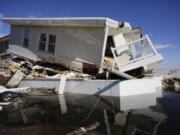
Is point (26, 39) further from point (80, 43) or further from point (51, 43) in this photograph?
point (80, 43)

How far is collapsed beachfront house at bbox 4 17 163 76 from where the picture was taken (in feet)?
23.3

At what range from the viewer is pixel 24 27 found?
10938 millimetres

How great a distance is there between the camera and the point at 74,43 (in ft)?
28.3

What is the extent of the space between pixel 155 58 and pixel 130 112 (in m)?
3.22

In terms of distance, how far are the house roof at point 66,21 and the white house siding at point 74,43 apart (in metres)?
0.36

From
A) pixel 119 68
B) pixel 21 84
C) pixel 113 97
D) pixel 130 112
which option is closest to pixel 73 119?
pixel 130 112

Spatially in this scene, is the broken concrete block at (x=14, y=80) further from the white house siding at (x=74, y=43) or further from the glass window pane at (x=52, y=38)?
the glass window pane at (x=52, y=38)

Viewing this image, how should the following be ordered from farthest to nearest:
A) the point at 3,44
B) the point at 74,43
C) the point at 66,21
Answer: the point at 3,44 → the point at 74,43 → the point at 66,21

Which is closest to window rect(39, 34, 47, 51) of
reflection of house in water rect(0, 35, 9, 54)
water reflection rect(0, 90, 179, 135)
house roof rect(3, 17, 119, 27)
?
house roof rect(3, 17, 119, 27)

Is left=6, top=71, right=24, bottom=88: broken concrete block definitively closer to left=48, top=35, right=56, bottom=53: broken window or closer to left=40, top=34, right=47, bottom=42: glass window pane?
left=48, top=35, right=56, bottom=53: broken window

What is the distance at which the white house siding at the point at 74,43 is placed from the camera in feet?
25.4

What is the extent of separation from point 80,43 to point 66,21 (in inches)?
61.7

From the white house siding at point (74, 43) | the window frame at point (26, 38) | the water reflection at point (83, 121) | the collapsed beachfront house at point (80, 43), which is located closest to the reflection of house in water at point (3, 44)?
the collapsed beachfront house at point (80, 43)

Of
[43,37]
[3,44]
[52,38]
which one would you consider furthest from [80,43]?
[3,44]
